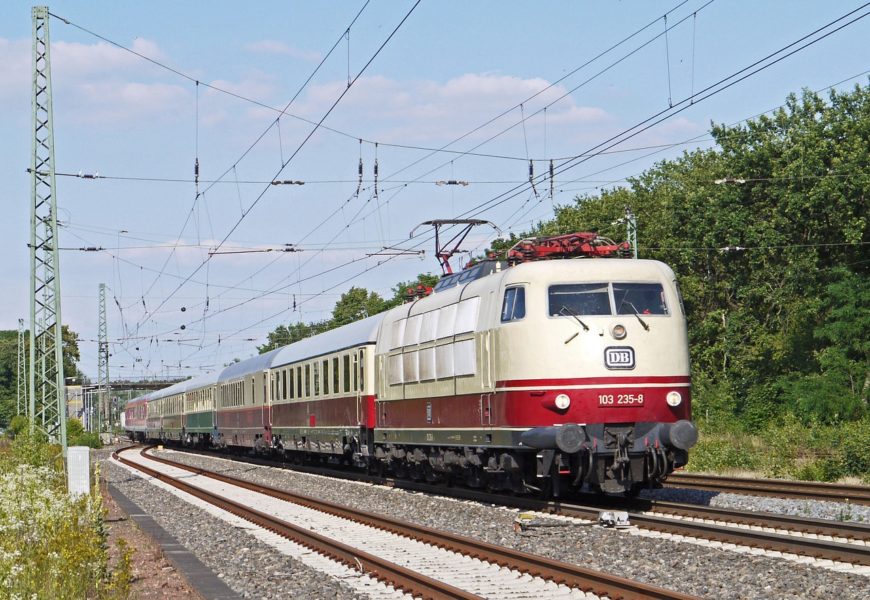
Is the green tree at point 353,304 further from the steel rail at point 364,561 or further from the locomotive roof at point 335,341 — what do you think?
the steel rail at point 364,561


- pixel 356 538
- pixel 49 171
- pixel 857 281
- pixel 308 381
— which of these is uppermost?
pixel 49 171

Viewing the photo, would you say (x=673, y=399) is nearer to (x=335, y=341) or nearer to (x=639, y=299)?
(x=639, y=299)

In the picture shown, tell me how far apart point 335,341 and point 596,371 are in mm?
13394

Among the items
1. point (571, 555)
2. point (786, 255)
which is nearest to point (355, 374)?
point (571, 555)

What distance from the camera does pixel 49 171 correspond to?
28.8 metres

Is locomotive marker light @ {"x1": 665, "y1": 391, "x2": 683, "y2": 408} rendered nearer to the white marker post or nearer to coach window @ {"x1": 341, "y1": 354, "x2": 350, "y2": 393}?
the white marker post

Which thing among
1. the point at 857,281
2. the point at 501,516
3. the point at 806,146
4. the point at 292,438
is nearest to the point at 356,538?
the point at 501,516

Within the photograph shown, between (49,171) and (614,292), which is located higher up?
(49,171)

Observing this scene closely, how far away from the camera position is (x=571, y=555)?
1287 centimetres

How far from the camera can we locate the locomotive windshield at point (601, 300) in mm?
17047

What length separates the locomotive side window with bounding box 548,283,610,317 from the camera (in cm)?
1703

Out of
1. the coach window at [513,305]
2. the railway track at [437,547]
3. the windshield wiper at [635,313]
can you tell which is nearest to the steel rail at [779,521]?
the windshield wiper at [635,313]

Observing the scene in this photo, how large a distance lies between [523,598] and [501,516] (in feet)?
21.8

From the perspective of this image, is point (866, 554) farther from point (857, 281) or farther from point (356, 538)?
point (857, 281)
